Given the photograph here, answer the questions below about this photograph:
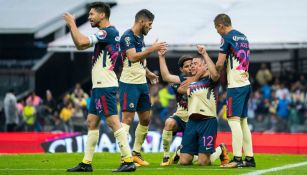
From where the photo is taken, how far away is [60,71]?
3900cm

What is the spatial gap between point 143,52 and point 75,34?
4.36 ft

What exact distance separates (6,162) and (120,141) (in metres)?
3.38

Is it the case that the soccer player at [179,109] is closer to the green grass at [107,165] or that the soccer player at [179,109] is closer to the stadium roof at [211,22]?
the green grass at [107,165]

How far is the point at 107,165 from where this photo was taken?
54.3ft

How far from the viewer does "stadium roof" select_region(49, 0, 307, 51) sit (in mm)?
34344

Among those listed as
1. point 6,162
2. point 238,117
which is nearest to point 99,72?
point 238,117

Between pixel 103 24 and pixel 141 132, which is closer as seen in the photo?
pixel 103 24

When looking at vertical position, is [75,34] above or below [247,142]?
above

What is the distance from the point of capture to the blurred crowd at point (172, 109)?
28.5m

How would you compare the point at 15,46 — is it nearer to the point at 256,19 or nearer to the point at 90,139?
the point at 256,19

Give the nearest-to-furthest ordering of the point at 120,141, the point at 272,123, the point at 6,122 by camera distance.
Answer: the point at 120,141 < the point at 272,123 < the point at 6,122

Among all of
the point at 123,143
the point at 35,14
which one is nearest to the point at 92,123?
the point at 123,143

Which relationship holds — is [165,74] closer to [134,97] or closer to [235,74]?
[134,97]

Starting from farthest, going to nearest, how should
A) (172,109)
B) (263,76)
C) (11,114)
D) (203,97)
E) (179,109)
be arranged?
(263,76), (11,114), (172,109), (179,109), (203,97)
